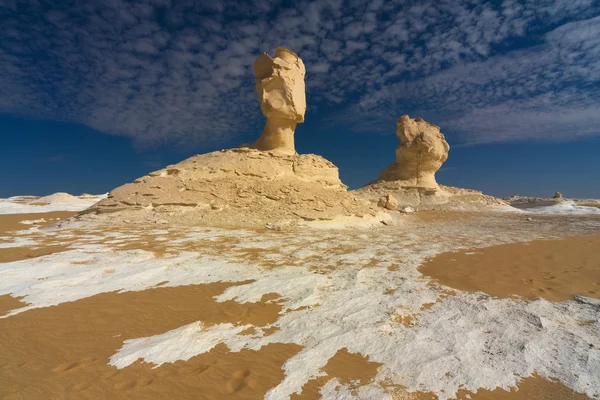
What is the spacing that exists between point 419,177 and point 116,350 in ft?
101

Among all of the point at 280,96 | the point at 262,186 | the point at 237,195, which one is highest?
the point at 280,96

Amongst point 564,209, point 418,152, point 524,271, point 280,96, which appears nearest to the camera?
point 524,271

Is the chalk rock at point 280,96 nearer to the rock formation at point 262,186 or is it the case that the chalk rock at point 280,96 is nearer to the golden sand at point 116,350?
the rock formation at point 262,186

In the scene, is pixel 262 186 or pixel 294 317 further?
pixel 262 186

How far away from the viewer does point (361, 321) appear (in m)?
3.48

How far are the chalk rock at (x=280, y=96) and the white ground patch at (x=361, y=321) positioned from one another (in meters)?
10.4

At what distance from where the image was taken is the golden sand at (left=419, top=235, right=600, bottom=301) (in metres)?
4.54

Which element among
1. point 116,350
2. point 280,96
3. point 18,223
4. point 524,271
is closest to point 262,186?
point 280,96

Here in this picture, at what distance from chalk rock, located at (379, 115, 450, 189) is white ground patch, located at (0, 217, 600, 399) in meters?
25.5

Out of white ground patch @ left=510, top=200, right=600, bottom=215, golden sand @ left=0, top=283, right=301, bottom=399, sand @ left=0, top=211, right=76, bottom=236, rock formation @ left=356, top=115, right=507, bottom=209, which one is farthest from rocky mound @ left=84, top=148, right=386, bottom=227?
white ground patch @ left=510, top=200, right=600, bottom=215

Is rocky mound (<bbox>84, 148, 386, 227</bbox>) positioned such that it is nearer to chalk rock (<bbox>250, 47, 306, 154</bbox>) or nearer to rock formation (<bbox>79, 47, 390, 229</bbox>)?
rock formation (<bbox>79, 47, 390, 229</bbox>)

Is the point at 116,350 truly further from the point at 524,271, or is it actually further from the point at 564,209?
the point at 564,209

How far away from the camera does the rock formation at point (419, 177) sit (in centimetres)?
2827

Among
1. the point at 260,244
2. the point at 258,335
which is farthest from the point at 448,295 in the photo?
the point at 260,244
